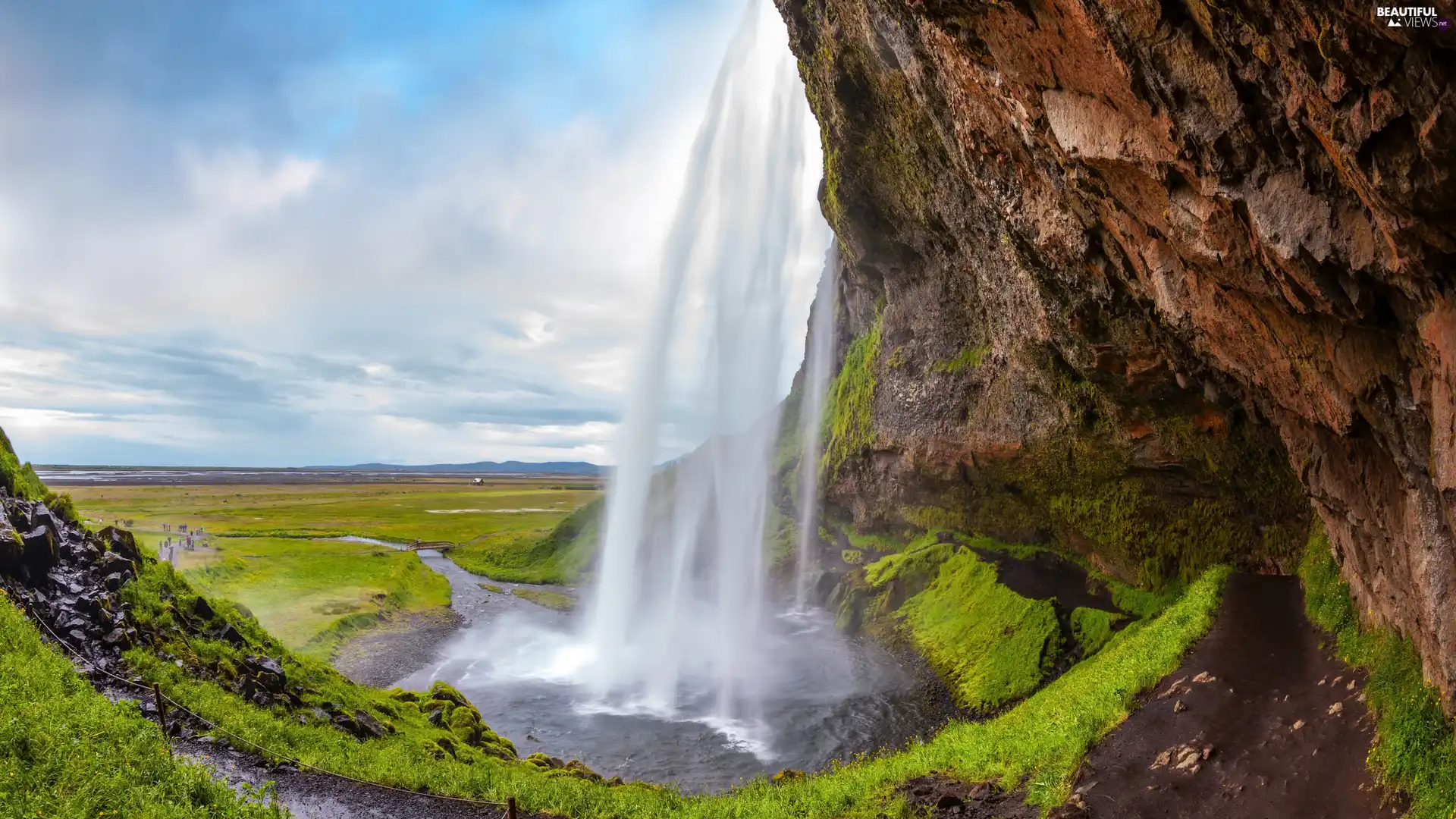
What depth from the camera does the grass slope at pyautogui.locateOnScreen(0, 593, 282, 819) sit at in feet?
33.6

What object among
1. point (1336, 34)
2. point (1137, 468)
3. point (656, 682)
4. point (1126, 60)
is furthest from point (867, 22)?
point (656, 682)

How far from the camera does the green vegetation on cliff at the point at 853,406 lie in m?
44.0

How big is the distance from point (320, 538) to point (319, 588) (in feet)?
122

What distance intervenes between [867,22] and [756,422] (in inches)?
975

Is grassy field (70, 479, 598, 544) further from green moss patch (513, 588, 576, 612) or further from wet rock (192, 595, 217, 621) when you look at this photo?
wet rock (192, 595, 217, 621)

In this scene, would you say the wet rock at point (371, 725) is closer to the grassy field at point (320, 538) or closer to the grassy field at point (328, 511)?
the grassy field at point (320, 538)

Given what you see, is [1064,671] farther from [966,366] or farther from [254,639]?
[254,639]

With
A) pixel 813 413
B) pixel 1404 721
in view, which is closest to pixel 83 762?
pixel 1404 721

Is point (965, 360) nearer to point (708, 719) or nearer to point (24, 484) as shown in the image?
point (708, 719)

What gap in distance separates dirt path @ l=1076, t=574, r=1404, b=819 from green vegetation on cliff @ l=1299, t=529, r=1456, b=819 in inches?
13.8

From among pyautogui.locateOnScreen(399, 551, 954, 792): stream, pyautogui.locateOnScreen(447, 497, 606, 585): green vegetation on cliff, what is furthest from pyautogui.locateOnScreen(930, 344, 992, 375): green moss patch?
pyautogui.locateOnScreen(447, 497, 606, 585): green vegetation on cliff

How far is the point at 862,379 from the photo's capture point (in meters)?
46.6

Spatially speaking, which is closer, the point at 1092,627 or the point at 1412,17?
the point at 1412,17

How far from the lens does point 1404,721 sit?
11.1 meters
